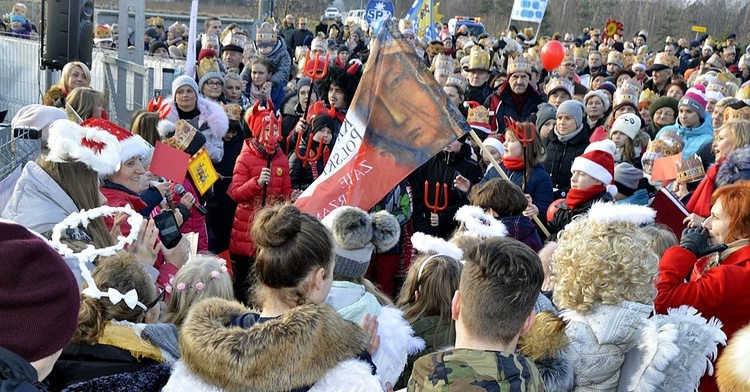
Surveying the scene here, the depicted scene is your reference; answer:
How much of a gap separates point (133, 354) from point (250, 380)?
2.45 feet

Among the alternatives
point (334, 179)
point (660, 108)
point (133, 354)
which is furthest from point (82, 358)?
point (660, 108)

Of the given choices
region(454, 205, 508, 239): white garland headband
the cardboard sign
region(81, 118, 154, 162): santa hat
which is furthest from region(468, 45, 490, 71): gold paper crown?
region(81, 118, 154, 162): santa hat

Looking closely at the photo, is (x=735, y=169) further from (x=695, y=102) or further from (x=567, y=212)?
(x=695, y=102)

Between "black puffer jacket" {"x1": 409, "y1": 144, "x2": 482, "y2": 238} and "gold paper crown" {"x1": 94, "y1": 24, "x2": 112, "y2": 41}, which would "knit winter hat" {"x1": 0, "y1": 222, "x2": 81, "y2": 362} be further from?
"gold paper crown" {"x1": 94, "y1": 24, "x2": 112, "y2": 41}

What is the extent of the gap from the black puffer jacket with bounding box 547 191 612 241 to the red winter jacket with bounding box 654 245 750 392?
6.93 feet

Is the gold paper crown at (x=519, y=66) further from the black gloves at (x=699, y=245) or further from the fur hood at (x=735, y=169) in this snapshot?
the black gloves at (x=699, y=245)

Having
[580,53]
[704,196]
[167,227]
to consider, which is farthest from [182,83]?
[580,53]

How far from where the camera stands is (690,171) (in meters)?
6.29

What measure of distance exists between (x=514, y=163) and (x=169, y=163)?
9.20ft

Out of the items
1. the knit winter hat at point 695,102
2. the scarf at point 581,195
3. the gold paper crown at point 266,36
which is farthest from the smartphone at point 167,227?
the gold paper crown at point 266,36

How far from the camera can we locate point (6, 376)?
5.39 feet

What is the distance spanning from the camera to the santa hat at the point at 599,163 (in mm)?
5902

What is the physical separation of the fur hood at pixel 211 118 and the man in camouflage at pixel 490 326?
506cm

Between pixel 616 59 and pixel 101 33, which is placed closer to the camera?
pixel 616 59
